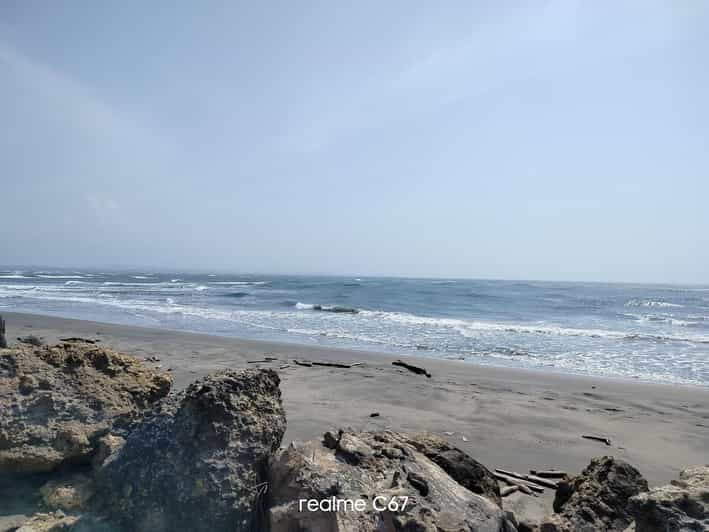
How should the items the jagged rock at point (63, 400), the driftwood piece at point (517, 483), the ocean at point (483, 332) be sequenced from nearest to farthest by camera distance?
the jagged rock at point (63, 400)
the driftwood piece at point (517, 483)
the ocean at point (483, 332)

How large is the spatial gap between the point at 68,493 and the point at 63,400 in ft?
2.16

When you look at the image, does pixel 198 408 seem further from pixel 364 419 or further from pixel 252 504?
pixel 364 419

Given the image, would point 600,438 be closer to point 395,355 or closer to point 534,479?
point 534,479

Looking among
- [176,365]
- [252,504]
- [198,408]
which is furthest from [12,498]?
[176,365]

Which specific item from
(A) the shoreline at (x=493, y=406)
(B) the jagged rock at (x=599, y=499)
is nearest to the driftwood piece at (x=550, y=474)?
(A) the shoreline at (x=493, y=406)

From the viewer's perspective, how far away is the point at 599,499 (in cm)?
280

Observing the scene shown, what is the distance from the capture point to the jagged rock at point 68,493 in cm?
256

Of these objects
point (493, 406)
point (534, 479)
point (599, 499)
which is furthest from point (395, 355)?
point (599, 499)

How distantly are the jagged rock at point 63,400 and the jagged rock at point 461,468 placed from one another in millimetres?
2147

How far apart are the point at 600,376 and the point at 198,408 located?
9326 millimetres

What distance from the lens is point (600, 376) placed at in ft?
30.5

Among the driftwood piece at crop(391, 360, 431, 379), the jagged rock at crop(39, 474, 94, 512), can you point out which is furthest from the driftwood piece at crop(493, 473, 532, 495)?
the driftwood piece at crop(391, 360, 431, 379)

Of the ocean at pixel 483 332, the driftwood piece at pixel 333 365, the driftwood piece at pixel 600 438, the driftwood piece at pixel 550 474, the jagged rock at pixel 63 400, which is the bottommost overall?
the ocean at pixel 483 332

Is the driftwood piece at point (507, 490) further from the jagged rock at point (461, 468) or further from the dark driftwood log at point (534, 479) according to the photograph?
the jagged rock at point (461, 468)
